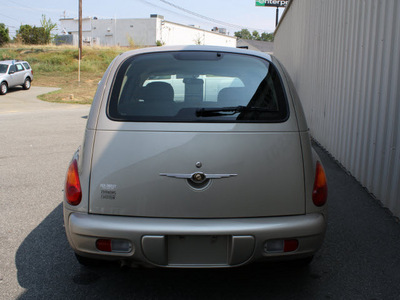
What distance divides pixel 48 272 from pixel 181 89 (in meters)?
1.72

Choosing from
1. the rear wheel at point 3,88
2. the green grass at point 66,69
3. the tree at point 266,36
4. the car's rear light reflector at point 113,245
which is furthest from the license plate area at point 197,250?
the tree at point 266,36

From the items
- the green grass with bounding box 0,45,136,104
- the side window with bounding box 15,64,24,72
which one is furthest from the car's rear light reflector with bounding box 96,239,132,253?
the side window with bounding box 15,64,24,72

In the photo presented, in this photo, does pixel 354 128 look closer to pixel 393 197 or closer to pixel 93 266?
pixel 393 197

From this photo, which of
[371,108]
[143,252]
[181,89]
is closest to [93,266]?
[143,252]

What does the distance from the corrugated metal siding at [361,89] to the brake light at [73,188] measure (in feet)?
11.0

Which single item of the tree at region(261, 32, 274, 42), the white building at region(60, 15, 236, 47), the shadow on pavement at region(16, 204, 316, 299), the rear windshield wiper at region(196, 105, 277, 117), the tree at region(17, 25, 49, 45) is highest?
the tree at region(261, 32, 274, 42)

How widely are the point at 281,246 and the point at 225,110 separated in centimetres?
93

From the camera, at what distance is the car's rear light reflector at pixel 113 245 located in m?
2.51

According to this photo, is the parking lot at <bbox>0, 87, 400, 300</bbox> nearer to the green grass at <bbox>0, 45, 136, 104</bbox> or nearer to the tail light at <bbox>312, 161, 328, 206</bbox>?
the tail light at <bbox>312, 161, 328, 206</bbox>

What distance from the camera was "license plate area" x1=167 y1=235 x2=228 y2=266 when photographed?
8.13ft

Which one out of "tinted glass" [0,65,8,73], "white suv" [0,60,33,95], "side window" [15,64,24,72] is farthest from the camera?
"side window" [15,64,24,72]

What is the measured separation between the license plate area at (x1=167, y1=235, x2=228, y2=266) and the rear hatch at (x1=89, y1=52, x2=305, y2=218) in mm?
136

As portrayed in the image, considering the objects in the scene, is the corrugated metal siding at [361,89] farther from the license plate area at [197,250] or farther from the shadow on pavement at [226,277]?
the license plate area at [197,250]

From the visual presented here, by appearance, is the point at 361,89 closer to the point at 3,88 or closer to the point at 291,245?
the point at 291,245
